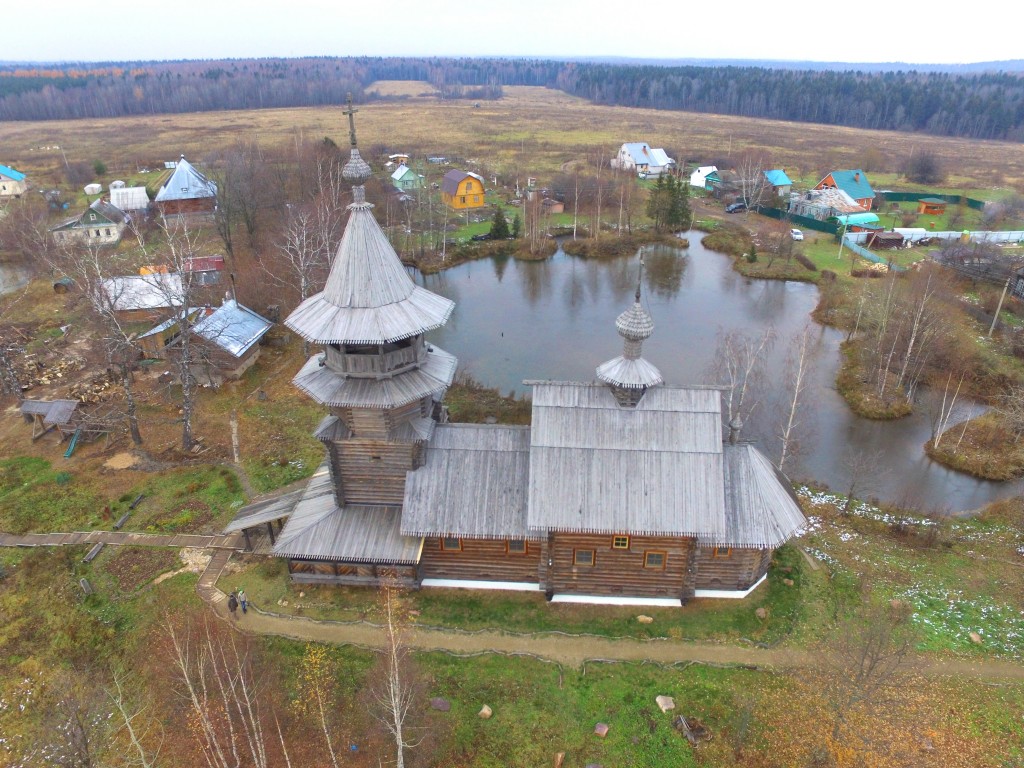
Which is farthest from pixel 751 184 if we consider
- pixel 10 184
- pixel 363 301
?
pixel 10 184

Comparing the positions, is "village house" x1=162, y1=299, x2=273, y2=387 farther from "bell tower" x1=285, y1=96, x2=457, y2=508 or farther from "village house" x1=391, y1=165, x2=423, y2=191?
"village house" x1=391, y1=165, x2=423, y2=191

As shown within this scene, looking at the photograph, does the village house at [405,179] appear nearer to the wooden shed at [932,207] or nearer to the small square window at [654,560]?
the wooden shed at [932,207]

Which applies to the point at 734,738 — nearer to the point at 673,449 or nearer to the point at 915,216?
the point at 673,449

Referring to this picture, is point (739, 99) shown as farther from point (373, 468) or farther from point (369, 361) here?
point (373, 468)

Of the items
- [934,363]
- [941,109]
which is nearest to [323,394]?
[934,363]

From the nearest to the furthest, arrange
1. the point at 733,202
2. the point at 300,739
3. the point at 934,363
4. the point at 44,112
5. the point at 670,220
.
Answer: the point at 300,739
the point at 934,363
the point at 670,220
the point at 733,202
the point at 44,112

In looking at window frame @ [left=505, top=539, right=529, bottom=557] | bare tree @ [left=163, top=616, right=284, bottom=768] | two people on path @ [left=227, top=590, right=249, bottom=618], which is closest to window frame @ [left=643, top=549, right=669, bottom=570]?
window frame @ [left=505, top=539, right=529, bottom=557]

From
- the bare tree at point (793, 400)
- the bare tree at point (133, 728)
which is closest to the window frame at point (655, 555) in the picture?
the bare tree at point (793, 400)
